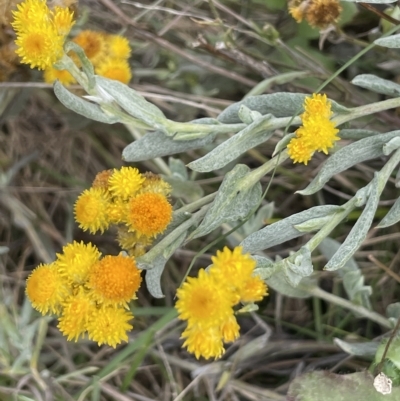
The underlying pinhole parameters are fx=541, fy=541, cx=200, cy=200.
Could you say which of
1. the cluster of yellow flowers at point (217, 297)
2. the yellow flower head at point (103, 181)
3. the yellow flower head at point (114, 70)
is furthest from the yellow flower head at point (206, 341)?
the yellow flower head at point (114, 70)

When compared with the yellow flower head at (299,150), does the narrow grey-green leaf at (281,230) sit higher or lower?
lower

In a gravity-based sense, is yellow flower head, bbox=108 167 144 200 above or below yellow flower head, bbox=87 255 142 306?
above

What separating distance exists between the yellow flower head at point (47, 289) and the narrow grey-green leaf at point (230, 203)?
0.92 ft

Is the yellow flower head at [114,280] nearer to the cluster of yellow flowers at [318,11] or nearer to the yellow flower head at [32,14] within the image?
the yellow flower head at [32,14]

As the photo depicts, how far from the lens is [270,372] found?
1.59 m

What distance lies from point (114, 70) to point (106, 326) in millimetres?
679

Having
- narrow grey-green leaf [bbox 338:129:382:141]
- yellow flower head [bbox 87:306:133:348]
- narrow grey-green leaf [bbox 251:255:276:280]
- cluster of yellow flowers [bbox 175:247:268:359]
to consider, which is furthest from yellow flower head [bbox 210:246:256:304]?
narrow grey-green leaf [bbox 338:129:382:141]

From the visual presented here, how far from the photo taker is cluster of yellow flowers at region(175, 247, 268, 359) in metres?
0.84

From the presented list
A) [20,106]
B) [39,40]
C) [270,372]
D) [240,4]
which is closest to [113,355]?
[270,372]

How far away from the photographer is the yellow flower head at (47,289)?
3.41ft

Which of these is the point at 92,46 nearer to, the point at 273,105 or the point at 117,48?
the point at 117,48

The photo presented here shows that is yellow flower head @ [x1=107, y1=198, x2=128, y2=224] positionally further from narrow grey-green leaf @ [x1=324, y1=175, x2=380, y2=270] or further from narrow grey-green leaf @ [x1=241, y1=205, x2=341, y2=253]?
narrow grey-green leaf @ [x1=324, y1=175, x2=380, y2=270]

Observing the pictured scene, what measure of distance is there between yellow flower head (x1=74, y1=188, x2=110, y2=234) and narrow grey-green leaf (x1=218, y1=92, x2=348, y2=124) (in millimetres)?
356

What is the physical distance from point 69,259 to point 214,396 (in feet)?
2.18
